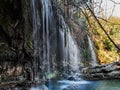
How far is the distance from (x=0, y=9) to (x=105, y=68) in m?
5.47

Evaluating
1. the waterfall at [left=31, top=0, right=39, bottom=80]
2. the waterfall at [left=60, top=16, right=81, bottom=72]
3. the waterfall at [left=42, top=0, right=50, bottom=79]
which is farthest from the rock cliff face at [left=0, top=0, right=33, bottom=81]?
the waterfall at [left=60, top=16, right=81, bottom=72]

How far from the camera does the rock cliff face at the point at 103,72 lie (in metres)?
11.3

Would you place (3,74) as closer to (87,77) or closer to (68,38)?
(87,77)

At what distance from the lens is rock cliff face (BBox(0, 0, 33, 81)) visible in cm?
868

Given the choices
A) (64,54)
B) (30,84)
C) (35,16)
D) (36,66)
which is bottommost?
(30,84)

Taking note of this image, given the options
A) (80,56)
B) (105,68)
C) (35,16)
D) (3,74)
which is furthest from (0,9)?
(80,56)

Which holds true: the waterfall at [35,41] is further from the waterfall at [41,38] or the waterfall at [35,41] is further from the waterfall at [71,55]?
the waterfall at [71,55]

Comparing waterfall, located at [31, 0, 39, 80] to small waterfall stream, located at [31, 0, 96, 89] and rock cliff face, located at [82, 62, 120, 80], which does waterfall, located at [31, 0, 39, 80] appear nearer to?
small waterfall stream, located at [31, 0, 96, 89]

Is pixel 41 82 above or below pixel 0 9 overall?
below

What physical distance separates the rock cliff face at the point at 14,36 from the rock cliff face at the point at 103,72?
3323 millimetres

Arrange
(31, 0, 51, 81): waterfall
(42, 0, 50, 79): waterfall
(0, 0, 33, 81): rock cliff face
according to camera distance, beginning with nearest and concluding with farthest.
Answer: (0, 0, 33, 81): rock cliff face → (31, 0, 51, 81): waterfall → (42, 0, 50, 79): waterfall

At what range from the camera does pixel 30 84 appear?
27.3 feet

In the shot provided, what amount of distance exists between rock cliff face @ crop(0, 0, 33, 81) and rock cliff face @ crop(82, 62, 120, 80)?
332 centimetres

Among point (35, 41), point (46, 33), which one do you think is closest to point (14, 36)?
point (35, 41)
